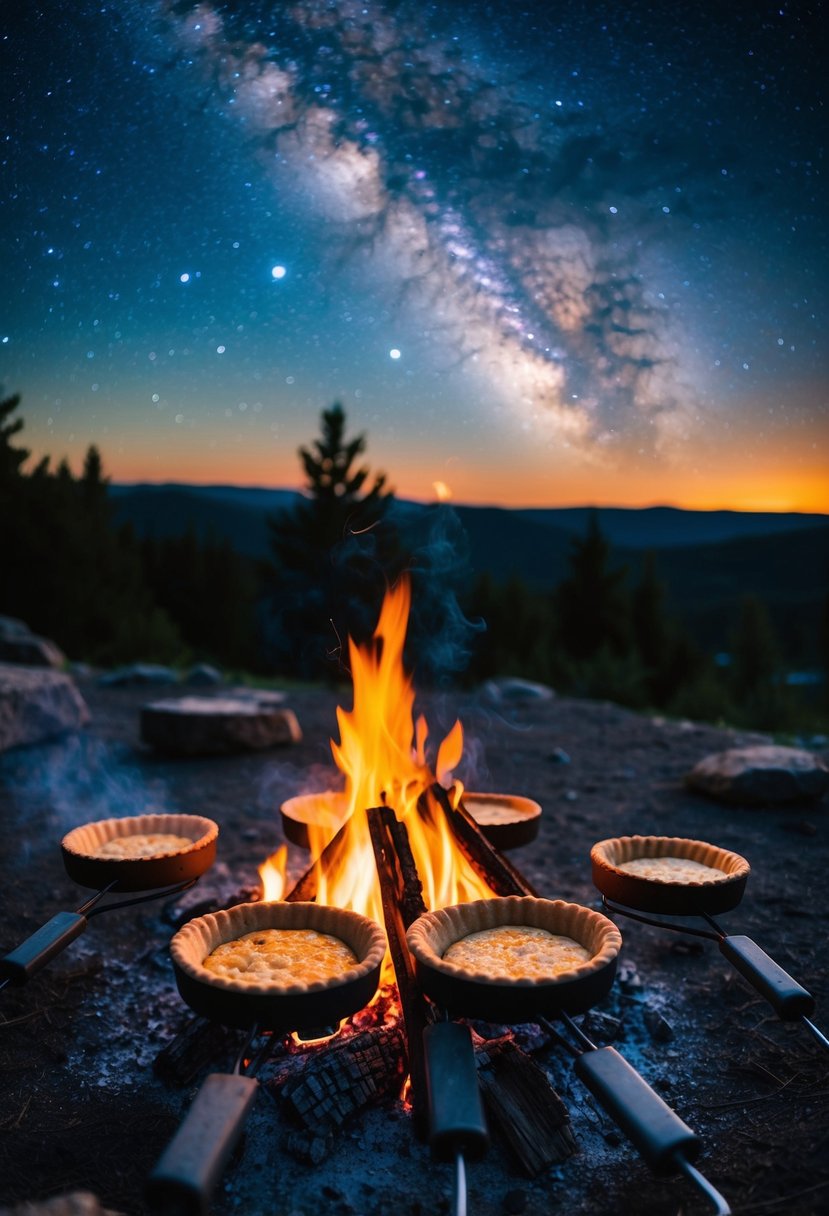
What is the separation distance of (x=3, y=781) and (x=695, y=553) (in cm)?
14427

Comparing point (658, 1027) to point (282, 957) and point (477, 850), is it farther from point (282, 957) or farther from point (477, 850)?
point (282, 957)

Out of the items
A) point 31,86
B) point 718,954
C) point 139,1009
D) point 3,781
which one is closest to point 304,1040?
point 139,1009

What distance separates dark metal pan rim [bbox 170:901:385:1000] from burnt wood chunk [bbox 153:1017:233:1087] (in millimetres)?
640

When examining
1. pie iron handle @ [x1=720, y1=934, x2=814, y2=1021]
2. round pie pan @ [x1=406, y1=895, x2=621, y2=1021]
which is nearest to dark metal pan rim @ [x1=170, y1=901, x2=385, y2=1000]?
round pie pan @ [x1=406, y1=895, x2=621, y2=1021]

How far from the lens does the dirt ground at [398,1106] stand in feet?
9.33

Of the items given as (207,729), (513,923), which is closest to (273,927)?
(513,923)

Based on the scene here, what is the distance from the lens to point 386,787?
452cm

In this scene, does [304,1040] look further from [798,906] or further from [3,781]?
[3,781]

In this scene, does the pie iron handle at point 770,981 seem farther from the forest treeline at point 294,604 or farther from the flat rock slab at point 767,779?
the forest treeline at point 294,604

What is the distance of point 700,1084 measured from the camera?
11.7ft

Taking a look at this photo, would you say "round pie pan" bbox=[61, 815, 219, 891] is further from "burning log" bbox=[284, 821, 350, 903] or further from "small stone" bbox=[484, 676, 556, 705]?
"small stone" bbox=[484, 676, 556, 705]

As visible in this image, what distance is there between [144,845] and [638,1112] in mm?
2761

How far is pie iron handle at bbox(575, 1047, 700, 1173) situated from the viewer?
2072 mm

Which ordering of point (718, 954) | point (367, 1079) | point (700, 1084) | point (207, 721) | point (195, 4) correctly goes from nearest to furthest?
point (367, 1079) → point (700, 1084) → point (718, 954) → point (195, 4) → point (207, 721)
